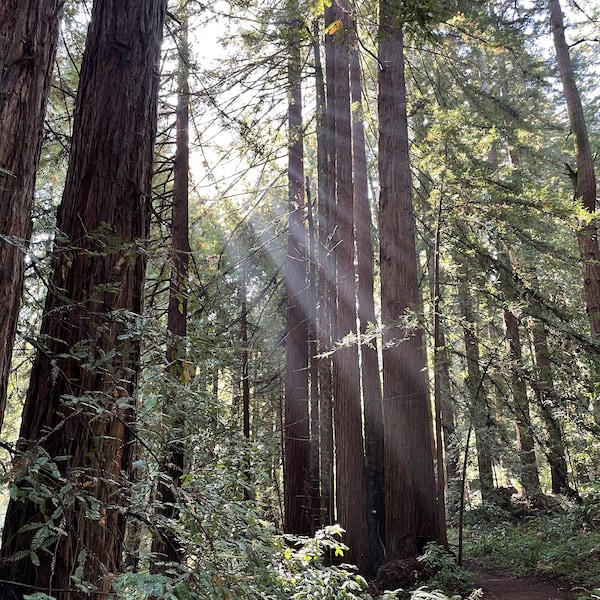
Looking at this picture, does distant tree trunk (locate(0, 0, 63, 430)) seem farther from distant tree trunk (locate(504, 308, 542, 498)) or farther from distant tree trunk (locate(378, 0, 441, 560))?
distant tree trunk (locate(504, 308, 542, 498))

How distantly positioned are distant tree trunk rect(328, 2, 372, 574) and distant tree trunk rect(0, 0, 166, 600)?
15.5ft

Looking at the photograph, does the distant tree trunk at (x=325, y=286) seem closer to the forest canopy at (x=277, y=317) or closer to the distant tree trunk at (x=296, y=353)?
the forest canopy at (x=277, y=317)

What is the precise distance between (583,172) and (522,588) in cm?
723

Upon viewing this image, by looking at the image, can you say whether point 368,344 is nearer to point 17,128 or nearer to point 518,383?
point 518,383

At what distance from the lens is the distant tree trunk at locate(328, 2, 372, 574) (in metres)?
7.46

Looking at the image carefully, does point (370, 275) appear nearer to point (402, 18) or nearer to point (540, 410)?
point (540, 410)

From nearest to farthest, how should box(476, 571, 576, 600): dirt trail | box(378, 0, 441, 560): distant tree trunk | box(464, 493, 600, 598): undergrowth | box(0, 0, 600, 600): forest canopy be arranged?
box(0, 0, 600, 600): forest canopy → box(476, 571, 576, 600): dirt trail → box(464, 493, 600, 598): undergrowth → box(378, 0, 441, 560): distant tree trunk

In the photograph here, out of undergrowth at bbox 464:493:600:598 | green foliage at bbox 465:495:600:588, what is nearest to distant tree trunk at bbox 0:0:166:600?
undergrowth at bbox 464:493:600:598

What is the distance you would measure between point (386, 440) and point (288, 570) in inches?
143

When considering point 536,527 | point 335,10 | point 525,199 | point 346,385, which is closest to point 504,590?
point 346,385

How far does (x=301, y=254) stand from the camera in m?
10.4

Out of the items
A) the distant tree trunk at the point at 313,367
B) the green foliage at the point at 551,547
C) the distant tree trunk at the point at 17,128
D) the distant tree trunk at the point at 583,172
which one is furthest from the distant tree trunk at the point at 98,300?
the distant tree trunk at the point at 583,172

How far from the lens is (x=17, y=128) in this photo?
1771mm

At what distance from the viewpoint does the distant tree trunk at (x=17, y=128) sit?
1.68 meters
